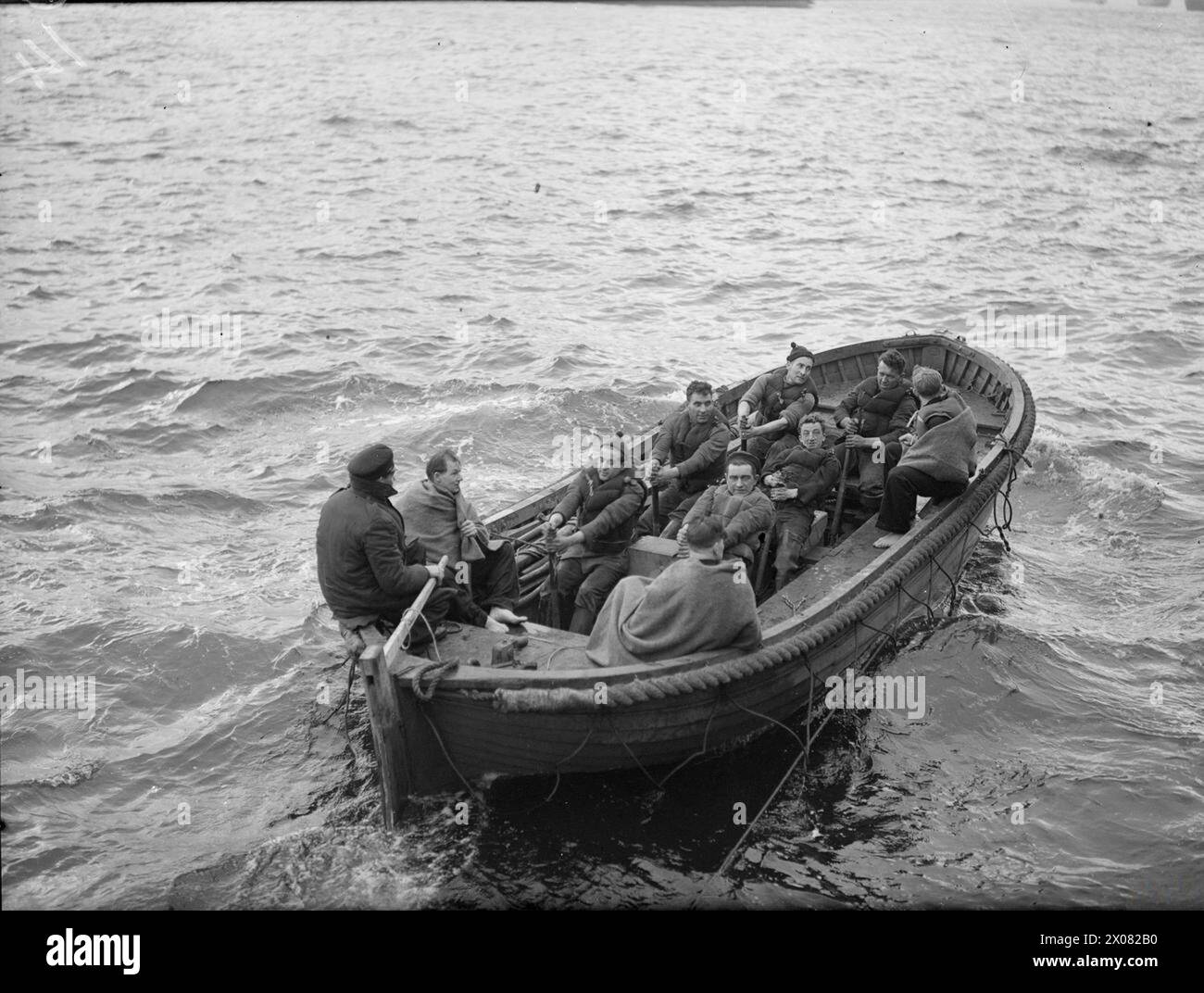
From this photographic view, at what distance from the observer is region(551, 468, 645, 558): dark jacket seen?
9312 mm

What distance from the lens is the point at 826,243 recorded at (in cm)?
2669

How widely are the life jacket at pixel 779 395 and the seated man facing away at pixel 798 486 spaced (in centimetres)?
112

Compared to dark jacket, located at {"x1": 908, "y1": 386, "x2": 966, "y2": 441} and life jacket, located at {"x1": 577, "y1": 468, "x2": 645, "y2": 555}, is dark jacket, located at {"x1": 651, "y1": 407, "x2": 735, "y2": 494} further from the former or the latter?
dark jacket, located at {"x1": 908, "y1": 386, "x2": 966, "y2": 441}

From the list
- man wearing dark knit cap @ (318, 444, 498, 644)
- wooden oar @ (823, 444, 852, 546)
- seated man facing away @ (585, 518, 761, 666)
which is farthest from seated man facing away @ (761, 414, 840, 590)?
man wearing dark knit cap @ (318, 444, 498, 644)

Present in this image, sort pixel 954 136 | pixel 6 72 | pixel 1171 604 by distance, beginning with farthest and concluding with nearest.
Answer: pixel 6 72 → pixel 954 136 → pixel 1171 604

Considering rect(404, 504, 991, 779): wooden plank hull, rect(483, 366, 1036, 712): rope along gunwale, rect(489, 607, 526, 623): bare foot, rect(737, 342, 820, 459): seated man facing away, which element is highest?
rect(737, 342, 820, 459): seated man facing away

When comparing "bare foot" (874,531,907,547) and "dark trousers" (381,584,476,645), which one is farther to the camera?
"bare foot" (874,531,907,547)

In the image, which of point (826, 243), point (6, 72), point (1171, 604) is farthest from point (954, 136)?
point (6, 72)

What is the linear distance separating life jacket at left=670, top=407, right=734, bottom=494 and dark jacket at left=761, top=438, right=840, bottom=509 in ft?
1.53

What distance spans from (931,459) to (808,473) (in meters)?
1.09

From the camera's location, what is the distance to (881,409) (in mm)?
11297

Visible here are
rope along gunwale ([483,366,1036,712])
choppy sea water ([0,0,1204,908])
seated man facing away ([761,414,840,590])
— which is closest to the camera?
rope along gunwale ([483,366,1036,712])
